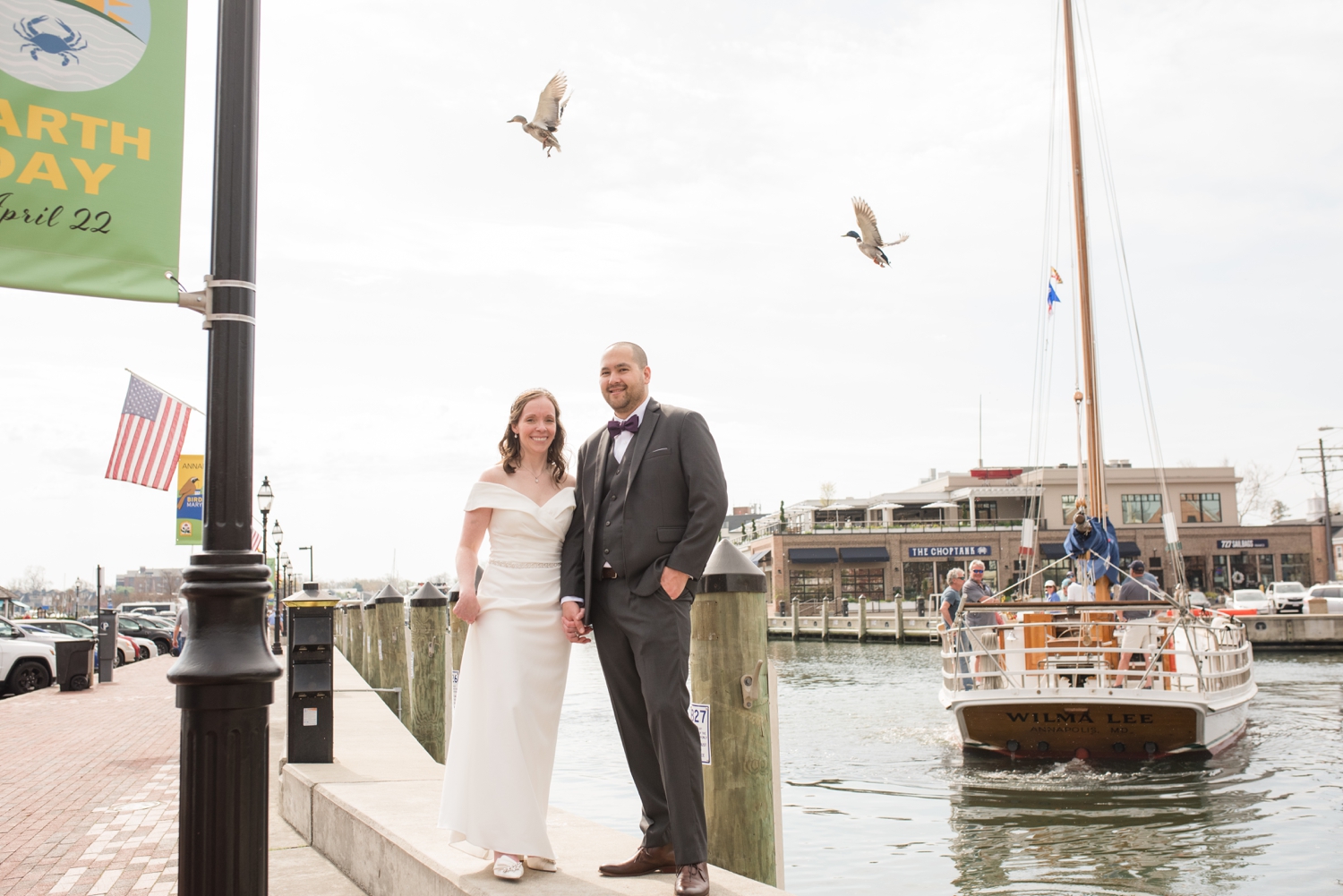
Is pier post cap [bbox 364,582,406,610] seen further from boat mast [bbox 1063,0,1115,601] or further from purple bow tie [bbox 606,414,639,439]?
boat mast [bbox 1063,0,1115,601]

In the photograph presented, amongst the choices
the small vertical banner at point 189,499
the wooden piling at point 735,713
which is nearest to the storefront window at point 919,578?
the small vertical banner at point 189,499

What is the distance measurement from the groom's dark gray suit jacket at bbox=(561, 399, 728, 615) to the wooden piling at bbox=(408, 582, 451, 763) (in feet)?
15.9

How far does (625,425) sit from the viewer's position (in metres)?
4.16

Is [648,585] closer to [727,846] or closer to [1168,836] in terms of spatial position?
[727,846]

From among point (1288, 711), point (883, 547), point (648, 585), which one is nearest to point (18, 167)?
point (648, 585)

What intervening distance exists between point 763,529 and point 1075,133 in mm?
52608

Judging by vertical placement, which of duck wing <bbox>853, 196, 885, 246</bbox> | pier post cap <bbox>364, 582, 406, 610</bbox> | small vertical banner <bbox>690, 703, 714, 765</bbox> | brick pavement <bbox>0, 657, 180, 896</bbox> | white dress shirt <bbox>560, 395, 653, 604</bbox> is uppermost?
duck wing <bbox>853, 196, 885, 246</bbox>

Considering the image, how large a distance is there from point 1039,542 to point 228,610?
71618 millimetres

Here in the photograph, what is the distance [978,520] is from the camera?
73.6 m

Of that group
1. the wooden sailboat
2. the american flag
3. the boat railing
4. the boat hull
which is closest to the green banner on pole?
the wooden sailboat

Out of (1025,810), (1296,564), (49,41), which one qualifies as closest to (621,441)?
(49,41)

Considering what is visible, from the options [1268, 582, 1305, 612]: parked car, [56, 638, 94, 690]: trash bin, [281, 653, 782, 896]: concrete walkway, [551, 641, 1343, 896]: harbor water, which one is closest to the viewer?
[281, 653, 782, 896]: concrete walkway

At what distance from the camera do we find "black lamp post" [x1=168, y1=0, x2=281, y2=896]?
2.95 metres

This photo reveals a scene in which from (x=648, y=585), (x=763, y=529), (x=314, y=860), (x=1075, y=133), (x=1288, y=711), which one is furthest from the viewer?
(x=763, y=529)
